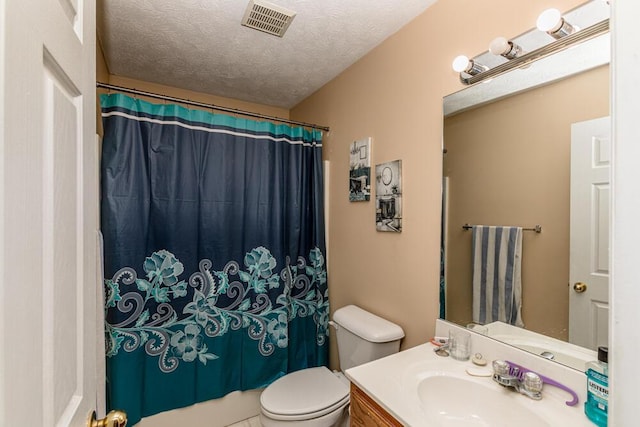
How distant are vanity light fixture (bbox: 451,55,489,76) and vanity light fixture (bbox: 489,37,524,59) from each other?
12 cm

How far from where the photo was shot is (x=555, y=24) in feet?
3.04

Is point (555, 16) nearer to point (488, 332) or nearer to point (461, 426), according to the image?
point (488, 332)

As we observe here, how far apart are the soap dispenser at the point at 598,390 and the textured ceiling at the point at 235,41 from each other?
154 cm

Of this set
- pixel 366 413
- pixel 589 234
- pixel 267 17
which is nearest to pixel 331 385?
pixel 366 413

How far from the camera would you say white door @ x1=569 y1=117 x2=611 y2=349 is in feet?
2.88

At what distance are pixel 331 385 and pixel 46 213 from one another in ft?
5.22

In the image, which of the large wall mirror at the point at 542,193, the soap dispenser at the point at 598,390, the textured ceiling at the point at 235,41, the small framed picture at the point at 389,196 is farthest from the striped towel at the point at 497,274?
the textured ceiling at the point at 235,41

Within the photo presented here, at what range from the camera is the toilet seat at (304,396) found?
4.66 ft

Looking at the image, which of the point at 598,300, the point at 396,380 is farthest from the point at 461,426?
the point at 598,300

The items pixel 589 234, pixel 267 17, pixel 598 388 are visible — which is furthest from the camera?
pixel 267 17

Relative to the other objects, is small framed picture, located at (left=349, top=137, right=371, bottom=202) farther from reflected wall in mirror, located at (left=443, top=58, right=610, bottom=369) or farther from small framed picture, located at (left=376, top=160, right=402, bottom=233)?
reflected wall in mirror, located at (left=443, top=58, right=610, bottom=369)

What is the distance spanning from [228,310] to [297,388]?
63 centimetres

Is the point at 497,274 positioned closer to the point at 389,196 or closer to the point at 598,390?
the point at 598,390

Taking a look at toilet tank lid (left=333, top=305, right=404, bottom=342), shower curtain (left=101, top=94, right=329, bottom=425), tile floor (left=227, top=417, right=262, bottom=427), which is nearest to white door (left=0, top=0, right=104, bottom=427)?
shower curtain (left=101, top=94, right=329, bottom=425)
